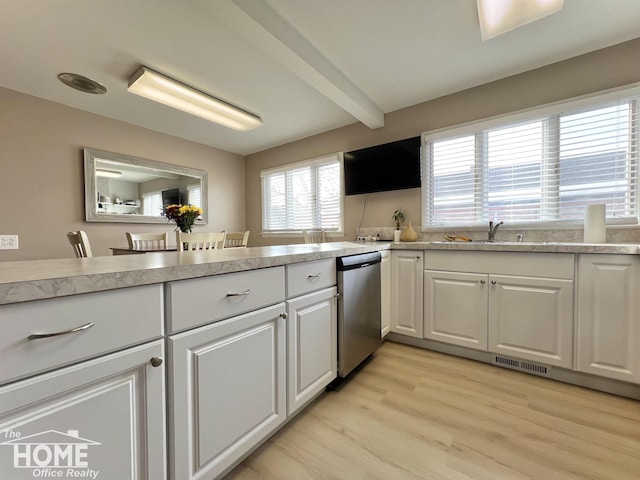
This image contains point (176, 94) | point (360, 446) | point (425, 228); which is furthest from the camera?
point (425, 228)

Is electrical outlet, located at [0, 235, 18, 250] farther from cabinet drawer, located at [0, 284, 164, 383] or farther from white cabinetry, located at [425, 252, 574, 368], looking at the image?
white cabinetry, located at [425, 252, 574, 368]

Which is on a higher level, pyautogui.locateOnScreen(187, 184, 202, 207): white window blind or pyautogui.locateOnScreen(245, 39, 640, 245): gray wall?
pyautogui.locateOnScreen(245, 39, 640, 245): gray wall

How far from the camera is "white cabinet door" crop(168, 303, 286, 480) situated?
87cm

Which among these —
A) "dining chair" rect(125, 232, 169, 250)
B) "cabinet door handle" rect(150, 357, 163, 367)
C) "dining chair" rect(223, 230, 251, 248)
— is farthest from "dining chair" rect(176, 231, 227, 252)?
"cabinet door handle" rect(150, 357, 163, 367)

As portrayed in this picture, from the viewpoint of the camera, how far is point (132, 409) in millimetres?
762

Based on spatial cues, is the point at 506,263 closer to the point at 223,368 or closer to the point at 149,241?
the point at 223,368

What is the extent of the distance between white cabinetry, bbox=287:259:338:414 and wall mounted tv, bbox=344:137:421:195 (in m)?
1.67

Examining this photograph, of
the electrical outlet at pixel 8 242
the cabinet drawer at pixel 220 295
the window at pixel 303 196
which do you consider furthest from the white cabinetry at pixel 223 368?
the electrical outlet at pixel 8 242

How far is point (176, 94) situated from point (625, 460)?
3.80m

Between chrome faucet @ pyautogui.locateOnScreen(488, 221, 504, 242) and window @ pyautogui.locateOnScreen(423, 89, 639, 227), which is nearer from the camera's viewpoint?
window @ pyautogui.locateOnScreen(423, 89, 639, 227)

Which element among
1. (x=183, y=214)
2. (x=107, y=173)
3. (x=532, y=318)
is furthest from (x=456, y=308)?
(x=107, y=173)

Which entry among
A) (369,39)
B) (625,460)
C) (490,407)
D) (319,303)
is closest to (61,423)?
(319,303)

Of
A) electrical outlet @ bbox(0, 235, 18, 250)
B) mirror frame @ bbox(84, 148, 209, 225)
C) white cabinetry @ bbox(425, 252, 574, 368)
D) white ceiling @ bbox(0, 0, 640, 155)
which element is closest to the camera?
white ceiling @ bbox(0, 0, 640, 155)

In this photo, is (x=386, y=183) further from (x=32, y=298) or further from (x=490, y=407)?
(x=32, y=298)
